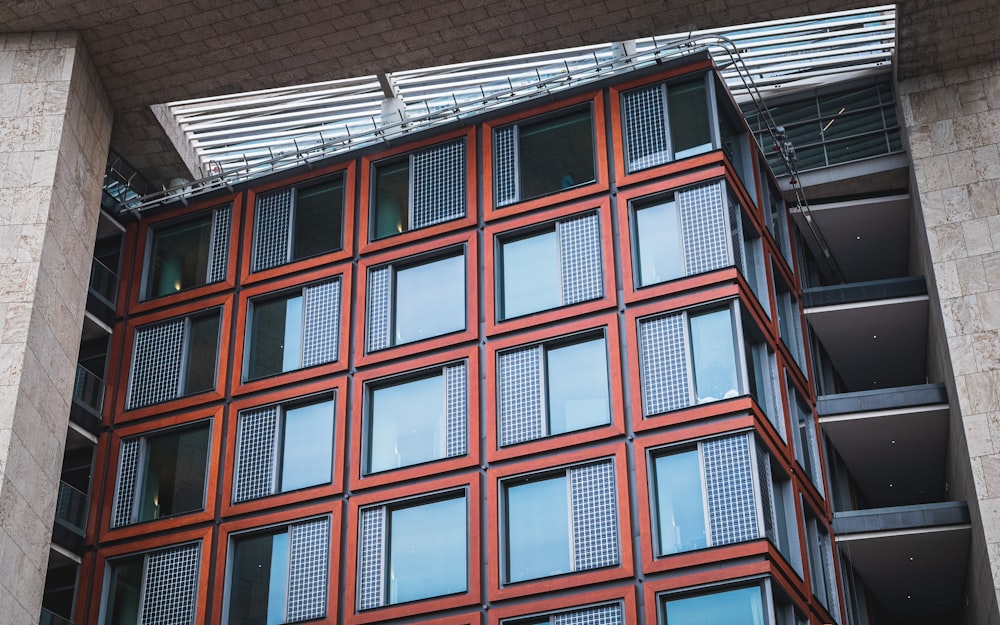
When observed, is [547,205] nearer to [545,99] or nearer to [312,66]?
[545,99]

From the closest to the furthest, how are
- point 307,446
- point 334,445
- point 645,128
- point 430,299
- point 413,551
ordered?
point 413,551, point 334,445, point 307,446, point 645,128, point 430,299

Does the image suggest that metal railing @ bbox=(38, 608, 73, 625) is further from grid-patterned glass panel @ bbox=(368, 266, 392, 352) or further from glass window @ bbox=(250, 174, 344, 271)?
glass window @ bbox=(250, 174, 344, 271)

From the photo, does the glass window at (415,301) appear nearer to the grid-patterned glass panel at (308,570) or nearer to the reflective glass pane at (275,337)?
the reflective glass pane at (275,337)

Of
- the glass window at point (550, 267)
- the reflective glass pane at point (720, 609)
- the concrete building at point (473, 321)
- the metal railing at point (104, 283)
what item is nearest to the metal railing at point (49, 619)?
the concrete building at point (473, 321)

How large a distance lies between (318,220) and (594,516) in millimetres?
14267

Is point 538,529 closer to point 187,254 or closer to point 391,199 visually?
point 391,199

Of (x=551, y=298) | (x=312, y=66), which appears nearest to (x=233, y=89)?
(x=312, y=66)

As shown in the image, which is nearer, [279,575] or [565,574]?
[565,574]

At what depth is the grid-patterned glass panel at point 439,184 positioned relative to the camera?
40.3 metres

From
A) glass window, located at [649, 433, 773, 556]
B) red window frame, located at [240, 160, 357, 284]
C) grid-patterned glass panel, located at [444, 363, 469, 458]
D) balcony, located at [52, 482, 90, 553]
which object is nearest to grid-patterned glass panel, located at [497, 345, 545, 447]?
grid-patterned glass panel, located at [444, 363, 469, 458]

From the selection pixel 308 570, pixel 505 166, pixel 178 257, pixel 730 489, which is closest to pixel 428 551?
pixel 308 570

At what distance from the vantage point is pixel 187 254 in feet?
144

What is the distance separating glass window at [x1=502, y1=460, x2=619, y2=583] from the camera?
110 ft

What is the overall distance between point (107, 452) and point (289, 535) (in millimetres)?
7216
